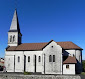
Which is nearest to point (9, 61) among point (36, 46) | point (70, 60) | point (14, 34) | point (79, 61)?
point (14, 34)

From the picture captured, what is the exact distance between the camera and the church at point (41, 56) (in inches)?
1260

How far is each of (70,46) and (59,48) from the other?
4.17 meters

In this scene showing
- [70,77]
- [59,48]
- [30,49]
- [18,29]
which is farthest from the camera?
[18,29]

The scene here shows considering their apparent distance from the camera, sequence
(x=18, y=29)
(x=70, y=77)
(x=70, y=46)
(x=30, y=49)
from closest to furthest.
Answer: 1. (x=70, y=77)
2. (x=70, y=46)
3. (x=30, y=49)
4. (x=18, y=29)

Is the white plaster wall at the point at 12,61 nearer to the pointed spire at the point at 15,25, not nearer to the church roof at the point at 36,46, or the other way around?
the church roof at the point at 36,46

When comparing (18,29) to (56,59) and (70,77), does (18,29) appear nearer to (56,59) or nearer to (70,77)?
(56,59)

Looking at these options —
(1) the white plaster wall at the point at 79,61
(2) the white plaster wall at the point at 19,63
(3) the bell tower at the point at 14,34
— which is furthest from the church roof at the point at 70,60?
(3) the bell tower at the point at 14,34

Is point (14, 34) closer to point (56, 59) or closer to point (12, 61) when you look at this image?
point (12, 61)

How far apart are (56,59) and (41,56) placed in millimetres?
5227

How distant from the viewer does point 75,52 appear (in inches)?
1335

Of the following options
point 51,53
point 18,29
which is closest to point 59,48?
point 51,53

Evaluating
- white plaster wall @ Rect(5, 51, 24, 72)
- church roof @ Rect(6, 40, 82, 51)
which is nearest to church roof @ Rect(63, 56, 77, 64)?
church roof @ Rect(6, 40, 82, 51)

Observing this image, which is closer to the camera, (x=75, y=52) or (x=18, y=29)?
(x=75, y=52)

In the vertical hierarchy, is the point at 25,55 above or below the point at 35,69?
above
